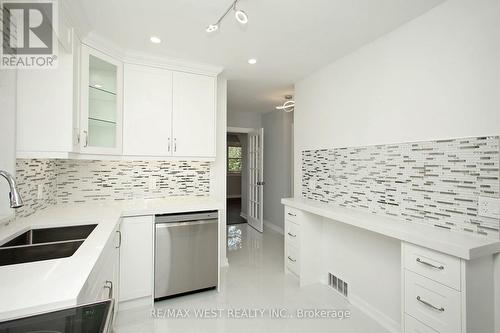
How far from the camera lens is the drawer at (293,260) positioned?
2.61 meters

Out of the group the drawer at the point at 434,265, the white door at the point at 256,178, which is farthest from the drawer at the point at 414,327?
the white door at the point at 256,178

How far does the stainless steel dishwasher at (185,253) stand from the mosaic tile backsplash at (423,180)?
141cm

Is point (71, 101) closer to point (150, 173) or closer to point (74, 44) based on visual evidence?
point (74, 44)

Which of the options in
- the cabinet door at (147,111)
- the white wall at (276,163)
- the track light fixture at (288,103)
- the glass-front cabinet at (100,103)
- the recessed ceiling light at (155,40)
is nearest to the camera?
the glass-front cabinet at (100,103)

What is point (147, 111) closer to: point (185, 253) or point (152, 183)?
point (152, 183)

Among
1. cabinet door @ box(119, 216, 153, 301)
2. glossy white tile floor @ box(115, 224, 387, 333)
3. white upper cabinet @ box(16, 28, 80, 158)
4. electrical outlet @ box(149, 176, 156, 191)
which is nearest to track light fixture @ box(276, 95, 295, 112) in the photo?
electrical outlet @ box(149, 176, 156, 191)

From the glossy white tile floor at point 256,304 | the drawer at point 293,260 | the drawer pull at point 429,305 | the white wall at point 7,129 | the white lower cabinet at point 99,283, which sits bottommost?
the glossy white tile floor at point 256,304

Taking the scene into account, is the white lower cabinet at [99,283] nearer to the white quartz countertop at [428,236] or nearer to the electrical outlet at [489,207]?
the white quartz countertop at [428,236]

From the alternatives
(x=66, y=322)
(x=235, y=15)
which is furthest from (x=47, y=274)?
(x=235, y=15)

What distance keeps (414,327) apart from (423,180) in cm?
98

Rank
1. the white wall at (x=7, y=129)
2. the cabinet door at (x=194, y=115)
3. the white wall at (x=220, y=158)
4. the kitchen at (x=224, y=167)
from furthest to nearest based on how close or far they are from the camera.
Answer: the white wall at (x=220, y=158) → the cabinet door at (x=194, y=115) → the white wall at (x=7, y=129) → the kitchen at (x=224, y=167)

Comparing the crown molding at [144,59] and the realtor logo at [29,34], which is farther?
the crown molding at [144,59]

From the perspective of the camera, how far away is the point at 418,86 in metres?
1.75

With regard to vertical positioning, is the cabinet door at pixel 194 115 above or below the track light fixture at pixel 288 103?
below
